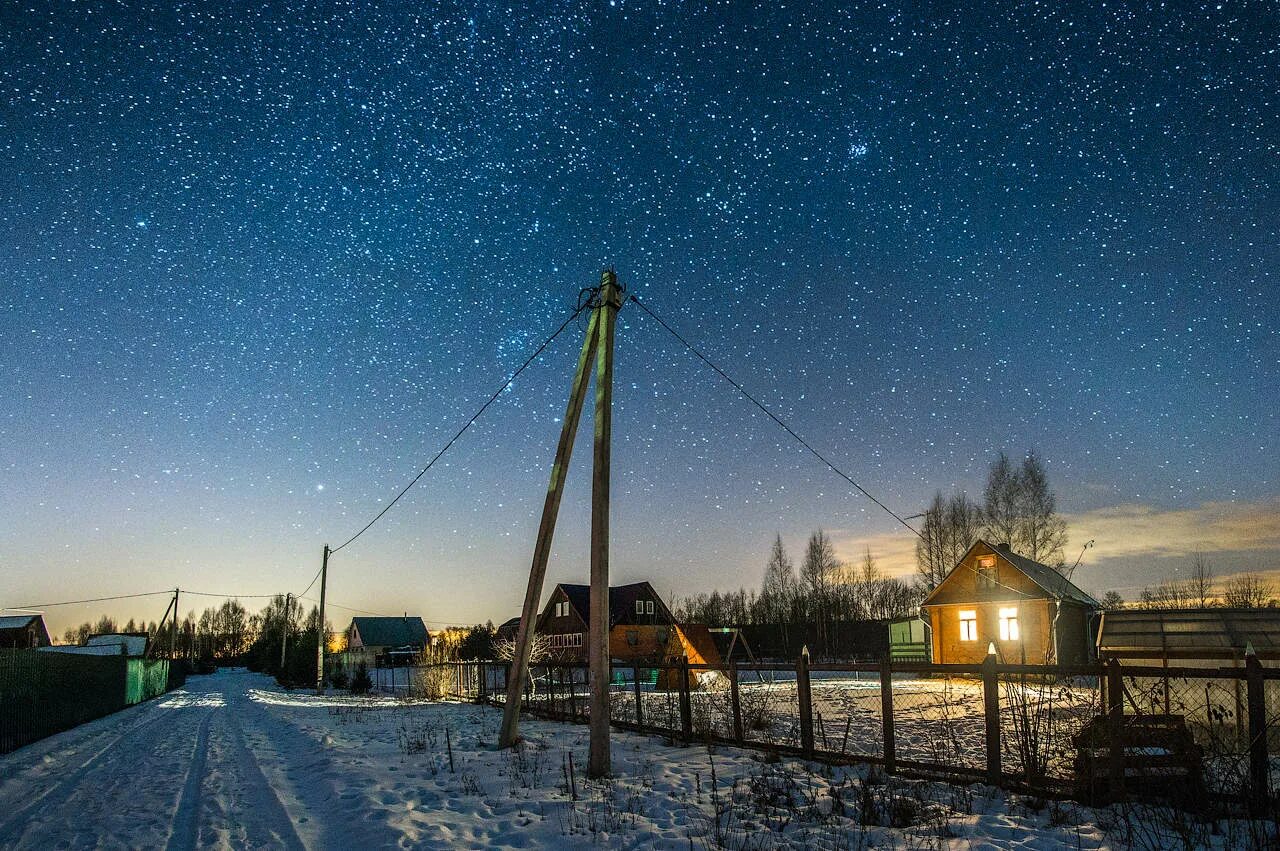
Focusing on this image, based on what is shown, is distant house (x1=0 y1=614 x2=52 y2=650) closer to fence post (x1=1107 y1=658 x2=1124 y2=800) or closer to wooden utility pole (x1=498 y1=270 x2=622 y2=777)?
wooden utility pole (x1=498 y1=270 x2=622 y2=777)

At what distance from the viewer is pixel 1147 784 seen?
6.88 metres

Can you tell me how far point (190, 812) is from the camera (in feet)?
24.6

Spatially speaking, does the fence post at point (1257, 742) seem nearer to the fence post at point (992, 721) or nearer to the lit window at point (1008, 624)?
the fence post at point (992, 721)

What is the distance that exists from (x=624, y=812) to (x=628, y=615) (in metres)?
44.7

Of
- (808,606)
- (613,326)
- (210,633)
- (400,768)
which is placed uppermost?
(613,326)

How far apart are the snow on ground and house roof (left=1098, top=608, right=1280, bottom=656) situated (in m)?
8.81

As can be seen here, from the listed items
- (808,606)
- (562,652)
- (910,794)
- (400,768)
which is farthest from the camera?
(808,606)

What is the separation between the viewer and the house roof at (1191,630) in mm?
12977

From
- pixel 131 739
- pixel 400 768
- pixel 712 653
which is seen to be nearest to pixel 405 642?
pixel 712 653

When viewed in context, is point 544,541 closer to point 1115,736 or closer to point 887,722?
point 887,722

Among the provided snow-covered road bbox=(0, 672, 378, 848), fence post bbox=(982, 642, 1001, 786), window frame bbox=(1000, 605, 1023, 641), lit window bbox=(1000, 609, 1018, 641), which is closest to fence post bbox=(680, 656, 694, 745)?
fence post bbox=(982, 642, 1001, 786)

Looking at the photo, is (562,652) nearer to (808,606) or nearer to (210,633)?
(808,606)

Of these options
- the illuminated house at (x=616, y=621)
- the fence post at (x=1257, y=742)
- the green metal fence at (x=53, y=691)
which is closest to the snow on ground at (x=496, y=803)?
the fence post at (x=1257, y=742)

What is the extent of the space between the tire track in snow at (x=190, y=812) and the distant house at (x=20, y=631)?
67756 mm
